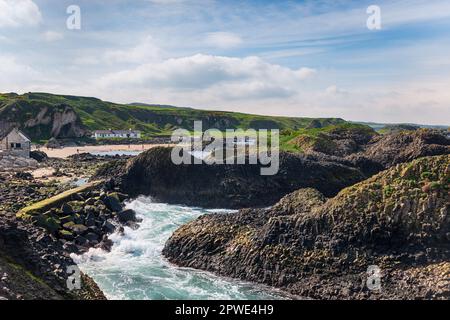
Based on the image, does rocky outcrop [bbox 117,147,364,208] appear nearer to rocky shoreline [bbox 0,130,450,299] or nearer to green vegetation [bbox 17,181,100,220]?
rocky shoreline [bbox 0,130,450,299]

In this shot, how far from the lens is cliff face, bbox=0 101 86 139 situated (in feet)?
436

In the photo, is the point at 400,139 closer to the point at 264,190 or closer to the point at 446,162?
the point at 264,190

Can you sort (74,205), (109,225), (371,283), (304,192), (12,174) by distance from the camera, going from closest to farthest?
(371,283), (304,192), (109,225), (74,205), (12,174)

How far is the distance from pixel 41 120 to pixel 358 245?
134403 mm

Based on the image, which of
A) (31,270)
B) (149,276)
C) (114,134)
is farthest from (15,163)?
(114,134)

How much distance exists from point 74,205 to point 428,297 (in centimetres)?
2876

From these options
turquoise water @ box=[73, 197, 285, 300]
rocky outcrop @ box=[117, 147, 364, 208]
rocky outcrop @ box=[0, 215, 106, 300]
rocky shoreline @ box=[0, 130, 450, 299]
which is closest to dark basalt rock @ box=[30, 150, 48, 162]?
rocky outcrop @ box=[117, 147, 364, 208]

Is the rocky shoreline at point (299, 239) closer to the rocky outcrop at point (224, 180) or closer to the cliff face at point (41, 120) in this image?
the rocky outcrop at point (224, 180)

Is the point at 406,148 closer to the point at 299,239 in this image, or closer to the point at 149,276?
the point at 299,239

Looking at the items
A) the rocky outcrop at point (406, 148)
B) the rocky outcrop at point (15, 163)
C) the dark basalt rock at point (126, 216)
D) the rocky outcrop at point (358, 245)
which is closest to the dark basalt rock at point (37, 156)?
the rocky outcrop at point (15, 163)

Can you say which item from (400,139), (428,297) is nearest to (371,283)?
(428,297)

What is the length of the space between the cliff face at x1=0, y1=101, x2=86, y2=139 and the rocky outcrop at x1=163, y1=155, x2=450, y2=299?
122662 millimetres

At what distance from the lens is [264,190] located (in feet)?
154

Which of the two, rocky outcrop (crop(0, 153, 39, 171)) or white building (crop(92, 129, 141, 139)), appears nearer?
rocky outcrop (crop(0, 153, 39, 171))
